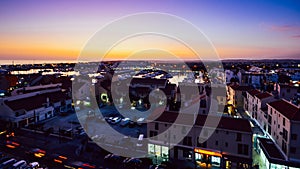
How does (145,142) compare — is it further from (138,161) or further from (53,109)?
(53,109)

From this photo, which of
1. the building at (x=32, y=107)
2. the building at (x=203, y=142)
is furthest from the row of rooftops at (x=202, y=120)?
the building at (x=32, y=107)

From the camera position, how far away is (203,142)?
1786cm

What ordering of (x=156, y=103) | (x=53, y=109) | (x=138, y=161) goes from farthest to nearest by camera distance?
(x=156, y=103) < (x=53, y=109) < (x=138, y=161)

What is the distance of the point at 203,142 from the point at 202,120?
1.77m

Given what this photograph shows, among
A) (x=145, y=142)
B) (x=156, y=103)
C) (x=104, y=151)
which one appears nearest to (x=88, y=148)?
(x=104, y=151)

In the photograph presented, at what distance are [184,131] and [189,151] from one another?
1.69m

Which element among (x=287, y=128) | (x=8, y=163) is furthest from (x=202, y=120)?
(x=8, y=163)

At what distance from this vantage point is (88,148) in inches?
812

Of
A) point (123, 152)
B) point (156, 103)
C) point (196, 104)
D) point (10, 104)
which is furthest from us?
point (156, 103)

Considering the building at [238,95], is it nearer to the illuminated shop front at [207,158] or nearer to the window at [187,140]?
the illuminated shop front at [207,158]

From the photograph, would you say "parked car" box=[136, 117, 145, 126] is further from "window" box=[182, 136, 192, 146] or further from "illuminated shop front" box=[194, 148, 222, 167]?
"illuminated shop front" box=[194, 148, 222, 167]

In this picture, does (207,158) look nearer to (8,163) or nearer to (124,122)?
(124,122)

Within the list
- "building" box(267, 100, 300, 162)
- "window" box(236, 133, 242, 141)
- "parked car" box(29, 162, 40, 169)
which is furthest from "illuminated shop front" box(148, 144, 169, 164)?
"building" box(267, 100, 300, 162)

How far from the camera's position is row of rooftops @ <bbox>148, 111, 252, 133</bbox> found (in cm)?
1720
